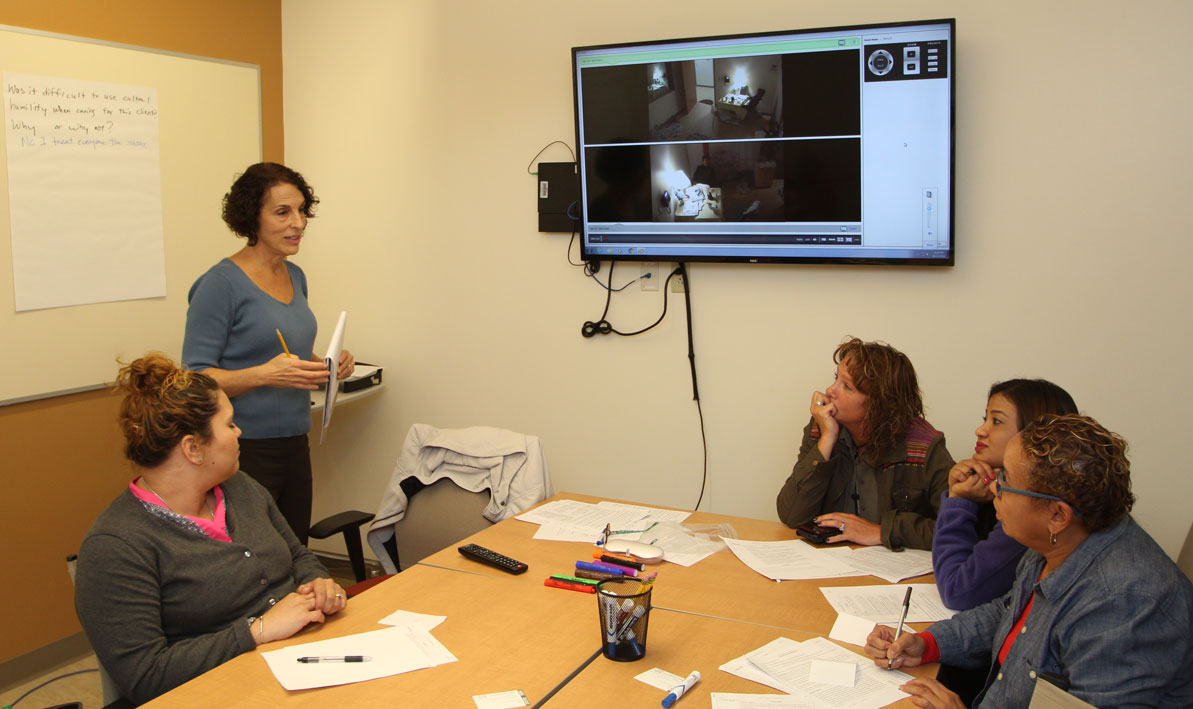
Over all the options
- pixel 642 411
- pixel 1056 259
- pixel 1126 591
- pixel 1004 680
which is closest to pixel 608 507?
pixel 642 411

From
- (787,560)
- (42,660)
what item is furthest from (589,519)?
(42,660)

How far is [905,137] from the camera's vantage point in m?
3.07

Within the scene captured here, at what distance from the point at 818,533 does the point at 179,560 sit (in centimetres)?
158

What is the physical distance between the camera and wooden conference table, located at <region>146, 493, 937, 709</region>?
165cm

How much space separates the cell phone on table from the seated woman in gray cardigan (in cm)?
123

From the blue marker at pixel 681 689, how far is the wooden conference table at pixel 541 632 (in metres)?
0.01

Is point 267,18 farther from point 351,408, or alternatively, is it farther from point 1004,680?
point 1004,680

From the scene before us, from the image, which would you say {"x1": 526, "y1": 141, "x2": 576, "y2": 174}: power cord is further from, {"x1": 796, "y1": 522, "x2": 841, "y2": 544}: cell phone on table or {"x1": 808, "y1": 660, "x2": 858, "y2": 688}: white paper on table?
{"x1": 808, "y1": 660, "x2": 858, "y2": 688}: white paper on table

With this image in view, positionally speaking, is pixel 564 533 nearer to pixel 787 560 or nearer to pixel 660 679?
pixel 787 560

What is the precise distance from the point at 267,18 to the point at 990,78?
3.16 metres

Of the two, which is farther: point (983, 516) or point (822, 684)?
point (983, 516)

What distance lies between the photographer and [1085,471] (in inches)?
63.8

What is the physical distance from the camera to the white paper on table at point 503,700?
5.26 feet

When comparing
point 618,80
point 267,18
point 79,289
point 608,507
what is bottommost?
point 608,507
